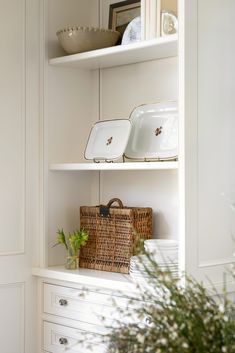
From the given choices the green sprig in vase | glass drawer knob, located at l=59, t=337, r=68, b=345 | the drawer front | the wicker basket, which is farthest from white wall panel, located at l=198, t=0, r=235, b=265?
glass drawer knob, located at l=59, t=337, r=68, b=345

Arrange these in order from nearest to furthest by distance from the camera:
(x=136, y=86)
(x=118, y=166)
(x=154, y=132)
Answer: (x=118, y=166) → (x=154, y=132) → (x=136, y=86)

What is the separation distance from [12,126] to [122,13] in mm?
793

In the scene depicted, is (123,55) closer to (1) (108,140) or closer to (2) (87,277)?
(1) (108,140)

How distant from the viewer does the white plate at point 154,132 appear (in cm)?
303

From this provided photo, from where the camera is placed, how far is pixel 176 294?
126 centimetres

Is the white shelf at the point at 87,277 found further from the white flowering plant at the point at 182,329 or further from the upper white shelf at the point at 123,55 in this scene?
the white flowering plant at the point at 182,329

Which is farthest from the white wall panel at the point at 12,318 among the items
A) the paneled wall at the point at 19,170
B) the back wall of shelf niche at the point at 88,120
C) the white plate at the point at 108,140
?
the white plate at the point at 108,140

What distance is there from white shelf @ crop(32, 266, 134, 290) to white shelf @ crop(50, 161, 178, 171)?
1.60 feet

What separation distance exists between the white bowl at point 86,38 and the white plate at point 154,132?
0.37 metres

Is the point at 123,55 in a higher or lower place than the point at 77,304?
higher

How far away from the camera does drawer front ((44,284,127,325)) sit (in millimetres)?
2986

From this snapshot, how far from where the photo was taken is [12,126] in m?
3.30

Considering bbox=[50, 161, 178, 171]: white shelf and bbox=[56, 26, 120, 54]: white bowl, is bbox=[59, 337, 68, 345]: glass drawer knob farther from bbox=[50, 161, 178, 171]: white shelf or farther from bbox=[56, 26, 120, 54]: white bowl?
bbox=[56, 26, 120, 54]: white bowl

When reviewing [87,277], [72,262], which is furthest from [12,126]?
[87,277]
